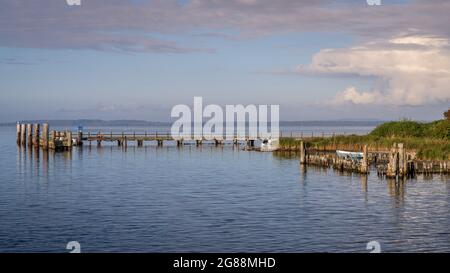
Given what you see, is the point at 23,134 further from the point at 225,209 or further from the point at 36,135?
the point at 225,209

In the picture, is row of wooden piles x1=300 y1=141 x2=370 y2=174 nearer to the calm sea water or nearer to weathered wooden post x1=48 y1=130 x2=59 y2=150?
the calm sea water

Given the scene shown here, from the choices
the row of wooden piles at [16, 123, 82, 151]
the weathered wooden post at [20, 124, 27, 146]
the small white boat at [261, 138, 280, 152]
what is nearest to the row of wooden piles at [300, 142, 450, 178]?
the small white boat at [261, 138, 280, 152]

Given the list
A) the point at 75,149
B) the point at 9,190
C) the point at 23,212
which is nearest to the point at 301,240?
the point at 23,212

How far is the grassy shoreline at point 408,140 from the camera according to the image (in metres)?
56.4

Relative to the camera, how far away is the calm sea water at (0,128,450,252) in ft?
89.7

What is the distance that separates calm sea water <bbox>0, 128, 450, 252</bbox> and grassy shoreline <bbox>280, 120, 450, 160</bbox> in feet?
24.4

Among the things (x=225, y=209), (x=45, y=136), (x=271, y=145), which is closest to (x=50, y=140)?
(x=45, y=136)

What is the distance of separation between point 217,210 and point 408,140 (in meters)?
32.2

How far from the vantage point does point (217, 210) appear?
35875 millimetres

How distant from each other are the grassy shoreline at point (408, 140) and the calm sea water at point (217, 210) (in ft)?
24.4
